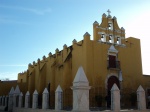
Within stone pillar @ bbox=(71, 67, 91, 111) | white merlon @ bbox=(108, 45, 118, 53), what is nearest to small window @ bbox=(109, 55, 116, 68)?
white merlon @ bbox=(108, 45, 118, 53)

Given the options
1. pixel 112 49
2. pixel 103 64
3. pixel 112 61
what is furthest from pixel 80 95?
pixel 112 49

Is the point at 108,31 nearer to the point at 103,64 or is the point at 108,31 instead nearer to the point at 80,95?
the point at 103,64

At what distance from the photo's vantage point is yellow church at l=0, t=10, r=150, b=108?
18.1m

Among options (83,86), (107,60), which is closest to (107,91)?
(107,60)

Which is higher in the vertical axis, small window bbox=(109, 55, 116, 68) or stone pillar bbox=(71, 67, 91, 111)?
small window bbox=(109, 55, 116, 68)

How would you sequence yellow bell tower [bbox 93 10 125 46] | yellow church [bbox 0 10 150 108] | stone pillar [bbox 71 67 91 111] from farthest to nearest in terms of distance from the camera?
1. yellow bell tower [bbox 93 10 125 46]
2. yellow church [bbox 0 10 150 108]
3. stone pillar [bbox 71 67 91 111]

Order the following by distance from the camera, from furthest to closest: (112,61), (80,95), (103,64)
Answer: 1. (112,61)
2. (103,64)
3. (80,95)

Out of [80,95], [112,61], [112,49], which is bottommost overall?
[80,95]

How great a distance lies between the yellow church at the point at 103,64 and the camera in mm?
18062

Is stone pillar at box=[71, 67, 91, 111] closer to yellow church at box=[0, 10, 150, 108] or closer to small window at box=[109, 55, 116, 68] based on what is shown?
yellow church at box=[0, 10, 150, 108]

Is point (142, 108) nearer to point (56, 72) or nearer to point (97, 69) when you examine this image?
point (97, 69)

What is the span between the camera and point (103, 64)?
1886cm

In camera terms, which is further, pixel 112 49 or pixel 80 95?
pixel 112 49

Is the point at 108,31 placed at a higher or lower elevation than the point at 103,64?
higher
